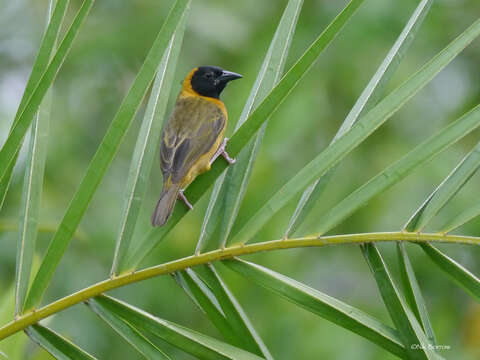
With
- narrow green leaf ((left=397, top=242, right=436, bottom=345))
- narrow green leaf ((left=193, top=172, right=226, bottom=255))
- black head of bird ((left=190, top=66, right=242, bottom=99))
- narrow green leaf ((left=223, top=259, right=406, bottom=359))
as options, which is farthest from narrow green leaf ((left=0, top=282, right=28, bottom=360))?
black head of bird ((left=190, top=66, right=242, bottom=99))

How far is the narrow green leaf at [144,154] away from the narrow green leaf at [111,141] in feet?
0.43

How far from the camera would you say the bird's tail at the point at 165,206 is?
214 cm

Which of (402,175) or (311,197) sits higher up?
(402,175)

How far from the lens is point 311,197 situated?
6.23ft

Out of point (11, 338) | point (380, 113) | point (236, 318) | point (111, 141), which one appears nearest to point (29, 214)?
point (111, 141)

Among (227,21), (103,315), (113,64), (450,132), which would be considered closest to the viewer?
(450,132)

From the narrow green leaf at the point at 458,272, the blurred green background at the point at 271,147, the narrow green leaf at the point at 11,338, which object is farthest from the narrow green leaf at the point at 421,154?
the blurred green background at the point at 271,147

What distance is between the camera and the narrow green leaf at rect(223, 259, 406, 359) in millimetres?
1715

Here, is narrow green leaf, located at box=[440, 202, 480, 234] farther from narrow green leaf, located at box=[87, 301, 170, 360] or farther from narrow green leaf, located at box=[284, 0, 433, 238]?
narrow green leaf, located at box=[87, 301, 170, 360]

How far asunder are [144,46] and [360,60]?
1573 mm

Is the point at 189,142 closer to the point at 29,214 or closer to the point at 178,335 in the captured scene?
the point at 29,214

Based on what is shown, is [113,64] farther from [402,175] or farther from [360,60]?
[402,175]

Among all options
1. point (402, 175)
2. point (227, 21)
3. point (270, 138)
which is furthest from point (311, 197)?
point (227, 21)

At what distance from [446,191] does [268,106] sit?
0.46 metres
